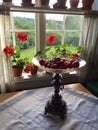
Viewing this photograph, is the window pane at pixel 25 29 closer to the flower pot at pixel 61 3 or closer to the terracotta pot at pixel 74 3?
the flower pot at pixel 61 3

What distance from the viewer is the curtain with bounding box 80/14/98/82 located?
184cm

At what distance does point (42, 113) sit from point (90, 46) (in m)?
1.11

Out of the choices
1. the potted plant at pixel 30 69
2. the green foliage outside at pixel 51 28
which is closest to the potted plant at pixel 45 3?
the green foliage outside at pixel 51 28

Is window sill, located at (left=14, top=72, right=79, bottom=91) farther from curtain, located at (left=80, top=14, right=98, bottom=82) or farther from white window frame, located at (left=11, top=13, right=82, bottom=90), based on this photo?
curtain, located at (left=80, top=14, right=98, bottom=82)

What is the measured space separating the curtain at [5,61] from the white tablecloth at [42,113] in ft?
0.99

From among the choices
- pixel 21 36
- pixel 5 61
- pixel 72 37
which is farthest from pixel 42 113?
pixel 72 37

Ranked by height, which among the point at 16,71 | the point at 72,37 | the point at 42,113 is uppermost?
the point at 72,37

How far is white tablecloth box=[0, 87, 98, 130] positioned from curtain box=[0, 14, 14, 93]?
0.99ft

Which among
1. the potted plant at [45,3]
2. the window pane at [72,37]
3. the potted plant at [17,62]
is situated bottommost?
the potted plant at [17,62]

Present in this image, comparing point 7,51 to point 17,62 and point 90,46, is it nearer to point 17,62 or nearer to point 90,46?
point 17,62

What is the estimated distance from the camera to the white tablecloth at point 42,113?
1034 millimetres

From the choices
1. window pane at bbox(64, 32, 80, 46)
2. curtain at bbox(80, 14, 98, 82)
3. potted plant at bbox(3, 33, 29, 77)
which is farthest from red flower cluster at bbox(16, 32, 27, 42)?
curtain at bbox(80, 14, 98, 82)

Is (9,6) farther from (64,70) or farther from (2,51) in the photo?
(64,70)

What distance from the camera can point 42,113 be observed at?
1.18m
